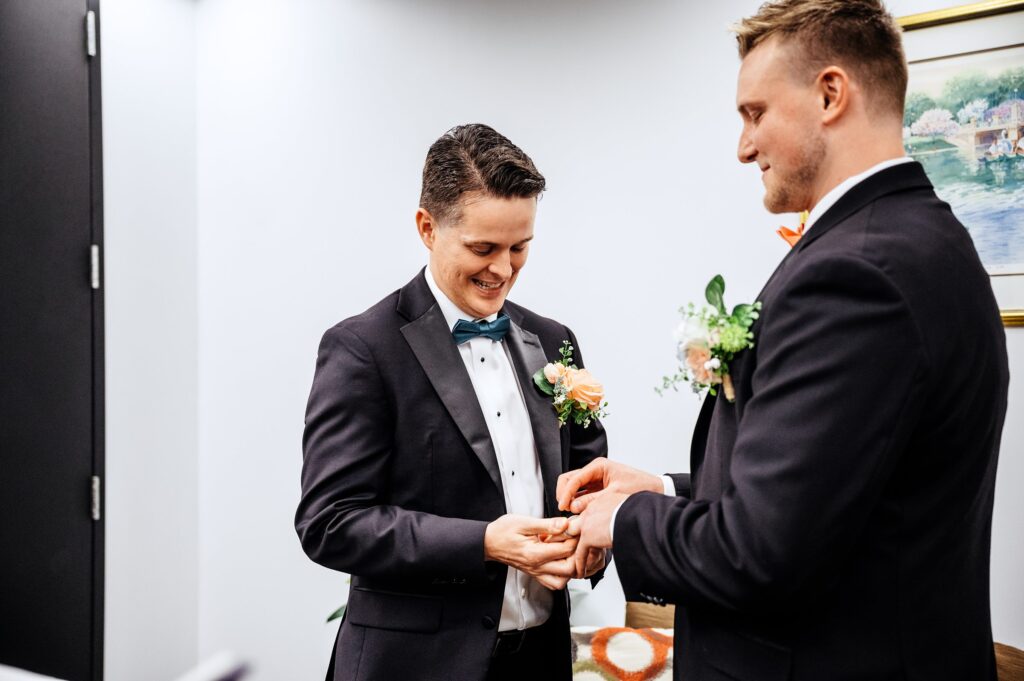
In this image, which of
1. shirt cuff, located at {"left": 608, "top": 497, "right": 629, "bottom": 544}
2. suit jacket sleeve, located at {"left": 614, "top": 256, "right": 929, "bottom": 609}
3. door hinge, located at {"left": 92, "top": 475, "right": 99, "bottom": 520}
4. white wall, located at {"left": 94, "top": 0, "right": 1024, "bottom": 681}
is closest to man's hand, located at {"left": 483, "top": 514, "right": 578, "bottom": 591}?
shirt cuff, located at {"left": 608, "top": 497, "right": 629, "bottom": 544}

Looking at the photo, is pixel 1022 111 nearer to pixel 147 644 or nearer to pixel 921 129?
pixel 921 129

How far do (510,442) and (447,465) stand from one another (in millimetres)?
176

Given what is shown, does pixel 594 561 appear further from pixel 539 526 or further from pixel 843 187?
pixel 843 187

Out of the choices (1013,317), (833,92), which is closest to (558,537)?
(833,92)

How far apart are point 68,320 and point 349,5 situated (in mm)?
1700

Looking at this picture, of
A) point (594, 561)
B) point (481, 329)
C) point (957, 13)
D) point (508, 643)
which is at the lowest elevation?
point (508, 643)

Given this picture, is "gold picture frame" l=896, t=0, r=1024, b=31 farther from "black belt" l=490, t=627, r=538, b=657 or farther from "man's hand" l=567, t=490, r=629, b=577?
"black belt" l=490, t=627, r=538, b=657

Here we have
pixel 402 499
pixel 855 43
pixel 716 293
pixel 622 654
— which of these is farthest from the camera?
pixel 622 654

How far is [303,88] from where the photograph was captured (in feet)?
11.0

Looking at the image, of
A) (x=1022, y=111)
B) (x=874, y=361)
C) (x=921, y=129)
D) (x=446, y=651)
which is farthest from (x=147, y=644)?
(x=1022, y=111)

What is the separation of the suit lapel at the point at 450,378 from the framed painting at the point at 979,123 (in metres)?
1.63

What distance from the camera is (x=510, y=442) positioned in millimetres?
1773

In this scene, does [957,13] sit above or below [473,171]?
above

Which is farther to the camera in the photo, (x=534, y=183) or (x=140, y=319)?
(x=140, y=319)
